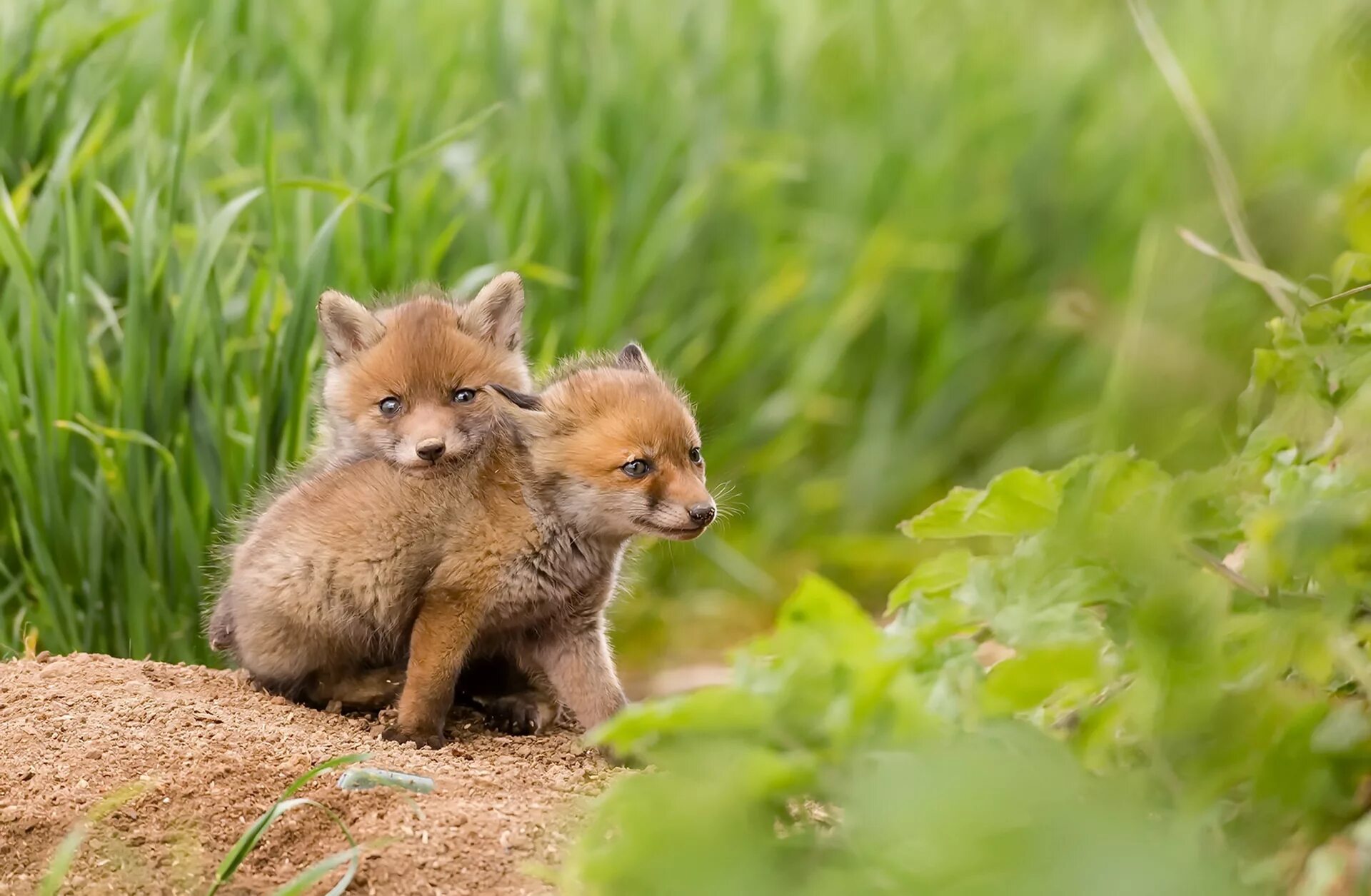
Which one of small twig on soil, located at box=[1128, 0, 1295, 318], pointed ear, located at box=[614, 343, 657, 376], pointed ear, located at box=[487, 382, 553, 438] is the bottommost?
pointed ear, located at box=[487, 382, 553, 438]

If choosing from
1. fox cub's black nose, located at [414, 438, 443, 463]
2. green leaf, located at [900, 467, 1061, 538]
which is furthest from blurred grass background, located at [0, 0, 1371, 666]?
fox cub's black nose, located at [414, 438, 443, 463]

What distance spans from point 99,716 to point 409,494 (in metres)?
0.72

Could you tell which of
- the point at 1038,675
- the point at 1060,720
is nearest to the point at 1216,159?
the point at 1060,720

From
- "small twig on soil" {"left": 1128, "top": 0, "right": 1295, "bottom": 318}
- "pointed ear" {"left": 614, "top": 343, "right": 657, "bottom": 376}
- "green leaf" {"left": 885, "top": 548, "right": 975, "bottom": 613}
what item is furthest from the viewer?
"pointed ear" {"left": 614, "top": 343, "right": 657, "bottom": 376}

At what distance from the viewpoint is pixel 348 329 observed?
143 inches

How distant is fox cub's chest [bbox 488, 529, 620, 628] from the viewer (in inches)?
115

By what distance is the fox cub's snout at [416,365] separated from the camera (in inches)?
136

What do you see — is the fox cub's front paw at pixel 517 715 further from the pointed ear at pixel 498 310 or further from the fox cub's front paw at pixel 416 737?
the pointed ear at pixel 498 310

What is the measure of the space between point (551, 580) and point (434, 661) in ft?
0.94

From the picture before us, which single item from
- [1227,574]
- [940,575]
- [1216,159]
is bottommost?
[940,575]

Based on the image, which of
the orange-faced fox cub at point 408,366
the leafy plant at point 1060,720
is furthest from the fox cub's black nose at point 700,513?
the leafy plant at point 1060,720

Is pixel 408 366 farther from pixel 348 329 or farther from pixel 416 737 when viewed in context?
pixel 416 737

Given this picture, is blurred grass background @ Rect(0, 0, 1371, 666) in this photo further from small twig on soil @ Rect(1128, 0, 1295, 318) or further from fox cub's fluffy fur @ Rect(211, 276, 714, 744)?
fox cub's fluffy fur @ Rect(211, 276, 714, 744)

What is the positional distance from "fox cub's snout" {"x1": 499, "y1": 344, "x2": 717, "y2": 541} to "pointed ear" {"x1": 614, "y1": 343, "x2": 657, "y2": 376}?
19 centimetres
